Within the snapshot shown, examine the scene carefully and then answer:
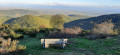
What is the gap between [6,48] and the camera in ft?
22.5

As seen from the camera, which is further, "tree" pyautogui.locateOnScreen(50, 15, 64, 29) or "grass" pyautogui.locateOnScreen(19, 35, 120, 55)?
"tree" pyautogui.locateOnScreen(50, 15, 64, 29)

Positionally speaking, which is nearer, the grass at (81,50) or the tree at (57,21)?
the grass at (81,50)

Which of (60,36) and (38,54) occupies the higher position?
(38,54)

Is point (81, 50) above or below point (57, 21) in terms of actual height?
above

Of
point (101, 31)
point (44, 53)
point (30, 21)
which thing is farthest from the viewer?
point (30, 21)

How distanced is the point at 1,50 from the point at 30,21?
197 feet

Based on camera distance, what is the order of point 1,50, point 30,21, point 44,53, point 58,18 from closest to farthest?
point 1,50 < point 44,53 < point 58,18 < point 30,21

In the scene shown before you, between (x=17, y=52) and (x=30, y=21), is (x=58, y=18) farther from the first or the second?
(x=30, y=21)

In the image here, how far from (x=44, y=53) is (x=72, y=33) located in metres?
10.4

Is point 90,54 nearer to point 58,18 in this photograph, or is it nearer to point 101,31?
point 101,31

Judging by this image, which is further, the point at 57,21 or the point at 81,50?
the point at 57,21

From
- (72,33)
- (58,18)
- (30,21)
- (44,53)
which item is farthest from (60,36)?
(30,21)

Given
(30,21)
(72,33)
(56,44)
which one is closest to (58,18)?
(72,33)

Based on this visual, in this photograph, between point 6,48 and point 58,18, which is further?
point 58,18
